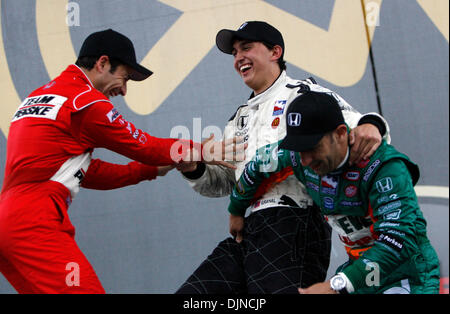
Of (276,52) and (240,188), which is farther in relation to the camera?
(276,52)

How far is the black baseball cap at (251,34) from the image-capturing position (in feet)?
6.02

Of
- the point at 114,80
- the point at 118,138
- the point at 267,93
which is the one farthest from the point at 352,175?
the point at 114,80

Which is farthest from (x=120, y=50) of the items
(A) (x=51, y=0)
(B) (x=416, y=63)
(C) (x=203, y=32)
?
(B) (x=416, y=63)

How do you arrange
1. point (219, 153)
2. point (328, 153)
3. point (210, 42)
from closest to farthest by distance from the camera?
point (328, 153)
point (219, 153)
point (210, 42)

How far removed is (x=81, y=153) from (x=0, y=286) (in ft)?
4.46

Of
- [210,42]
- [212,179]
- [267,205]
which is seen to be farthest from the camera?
[210,42]

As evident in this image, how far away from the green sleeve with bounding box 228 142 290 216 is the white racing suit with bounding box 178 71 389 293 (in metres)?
0.05

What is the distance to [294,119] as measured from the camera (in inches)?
56.3

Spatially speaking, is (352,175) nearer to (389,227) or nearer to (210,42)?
(389,227)

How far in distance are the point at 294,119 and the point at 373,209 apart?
0.33 metres

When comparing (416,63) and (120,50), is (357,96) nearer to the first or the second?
(416,63)

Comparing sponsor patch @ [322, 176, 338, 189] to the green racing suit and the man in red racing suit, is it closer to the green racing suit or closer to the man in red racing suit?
the green racing suit

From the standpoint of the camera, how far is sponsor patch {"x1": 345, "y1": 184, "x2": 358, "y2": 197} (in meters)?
1.48

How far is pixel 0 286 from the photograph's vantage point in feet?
8.83
